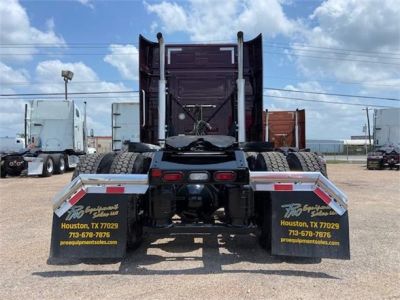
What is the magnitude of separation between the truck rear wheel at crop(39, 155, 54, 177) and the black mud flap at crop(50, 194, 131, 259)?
1874 centimetres

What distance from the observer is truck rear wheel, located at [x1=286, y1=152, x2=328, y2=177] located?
597 centimetres

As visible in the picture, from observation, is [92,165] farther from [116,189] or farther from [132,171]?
[116,189]

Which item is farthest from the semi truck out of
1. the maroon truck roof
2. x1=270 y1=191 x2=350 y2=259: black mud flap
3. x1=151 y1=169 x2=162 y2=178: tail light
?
x1=151 y1=169 x2=162 y2=178: tail light

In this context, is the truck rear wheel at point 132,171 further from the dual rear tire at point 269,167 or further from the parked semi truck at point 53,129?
the parked semi truck at point 53,129

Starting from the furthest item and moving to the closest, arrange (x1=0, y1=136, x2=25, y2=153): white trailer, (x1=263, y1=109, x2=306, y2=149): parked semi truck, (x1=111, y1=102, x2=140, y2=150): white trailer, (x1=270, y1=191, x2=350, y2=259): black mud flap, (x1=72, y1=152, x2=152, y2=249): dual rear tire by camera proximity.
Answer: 1. (x1=0, y1=136, x2=25, y2=153): white trailer
2. (x1=111, y1=102, x2=140, y2=150): white trailer
3. (x1=263, y1=109, x2=306, y2=149): parked semi truck
4. (x1=72, y1=152, x2=152, y2=249): dual rear tire
5. (x1=270, y1=191, x2=350, y2=259): black mud flap

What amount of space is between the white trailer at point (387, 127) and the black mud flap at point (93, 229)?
32880 mm

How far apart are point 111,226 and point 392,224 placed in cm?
562

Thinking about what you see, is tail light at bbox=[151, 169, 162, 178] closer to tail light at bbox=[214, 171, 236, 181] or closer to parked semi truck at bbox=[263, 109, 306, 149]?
tail light at bbox=[214, 171, 236, 181]

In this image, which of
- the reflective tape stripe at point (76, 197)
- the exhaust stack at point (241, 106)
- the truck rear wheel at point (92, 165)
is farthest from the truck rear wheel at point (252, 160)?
the reflective tape stripe at point (76, 197)

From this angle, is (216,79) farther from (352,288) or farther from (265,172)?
(352,288)

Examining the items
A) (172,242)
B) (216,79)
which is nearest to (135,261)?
(172,242)

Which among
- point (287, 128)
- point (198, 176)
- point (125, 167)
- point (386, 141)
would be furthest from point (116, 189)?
point (386, 141)

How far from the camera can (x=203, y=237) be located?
7098 millimetres

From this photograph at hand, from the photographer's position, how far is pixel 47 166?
2355cm
